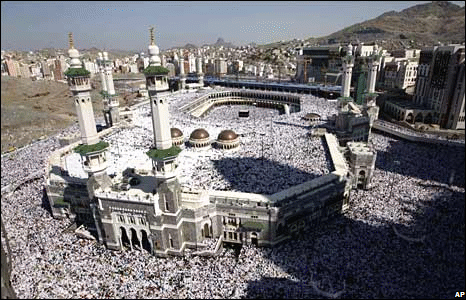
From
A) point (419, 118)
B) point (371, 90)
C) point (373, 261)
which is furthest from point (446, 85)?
point (373, 261)

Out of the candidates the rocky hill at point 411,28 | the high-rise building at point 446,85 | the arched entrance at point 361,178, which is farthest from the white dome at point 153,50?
the rocky hill at point 411,28

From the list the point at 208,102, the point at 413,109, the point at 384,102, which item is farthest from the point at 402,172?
the point at 208,102

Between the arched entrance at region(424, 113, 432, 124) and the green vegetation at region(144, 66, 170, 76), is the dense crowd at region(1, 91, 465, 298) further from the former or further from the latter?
the arched entrance at region(424, 113, 432, 124)

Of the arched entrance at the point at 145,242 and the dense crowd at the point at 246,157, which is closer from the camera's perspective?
the arched entrance at the point at 145,242

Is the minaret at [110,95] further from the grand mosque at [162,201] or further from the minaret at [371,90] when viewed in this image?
the minaret at [371,90]

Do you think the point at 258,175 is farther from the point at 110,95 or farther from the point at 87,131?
the point at 110,95

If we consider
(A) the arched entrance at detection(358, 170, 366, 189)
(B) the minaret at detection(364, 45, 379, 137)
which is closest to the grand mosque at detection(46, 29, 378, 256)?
(A) the arched entrance at detection(358, 170, 366, 189)
